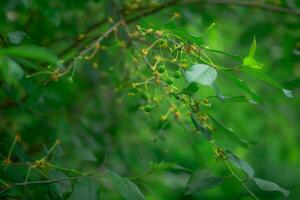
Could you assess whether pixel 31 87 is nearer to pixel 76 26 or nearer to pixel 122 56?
pixel 122 56

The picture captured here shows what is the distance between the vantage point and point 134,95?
1.66 m

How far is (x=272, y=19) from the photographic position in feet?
7.57

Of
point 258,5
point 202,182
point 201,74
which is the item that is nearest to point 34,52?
point 201,74

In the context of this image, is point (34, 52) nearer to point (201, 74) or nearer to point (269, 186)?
point (201, 74)

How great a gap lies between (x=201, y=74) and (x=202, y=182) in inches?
18.2

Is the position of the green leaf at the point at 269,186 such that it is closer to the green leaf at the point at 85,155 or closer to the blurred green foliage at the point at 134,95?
the blurred green foliage at the point at 134,95

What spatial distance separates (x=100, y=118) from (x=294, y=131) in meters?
1.00

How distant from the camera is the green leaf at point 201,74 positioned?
3.40 feet

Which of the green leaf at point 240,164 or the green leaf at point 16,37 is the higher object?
the green leaf at point 16,37

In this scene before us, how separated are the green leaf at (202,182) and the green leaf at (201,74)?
419 mm

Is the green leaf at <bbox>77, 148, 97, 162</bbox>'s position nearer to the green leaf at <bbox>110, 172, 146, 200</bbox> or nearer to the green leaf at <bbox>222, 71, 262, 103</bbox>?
the green leaf at <bbox>110, 172, 146, 200</bbox>

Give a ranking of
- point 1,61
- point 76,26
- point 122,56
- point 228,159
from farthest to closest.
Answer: point 76,26 → point 122,56 → point 228,159 → point 1,61

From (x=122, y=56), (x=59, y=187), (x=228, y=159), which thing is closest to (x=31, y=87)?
(x=59, y=187)

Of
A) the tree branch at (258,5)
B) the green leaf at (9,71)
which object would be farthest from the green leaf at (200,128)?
the tree branch at (258,5)
